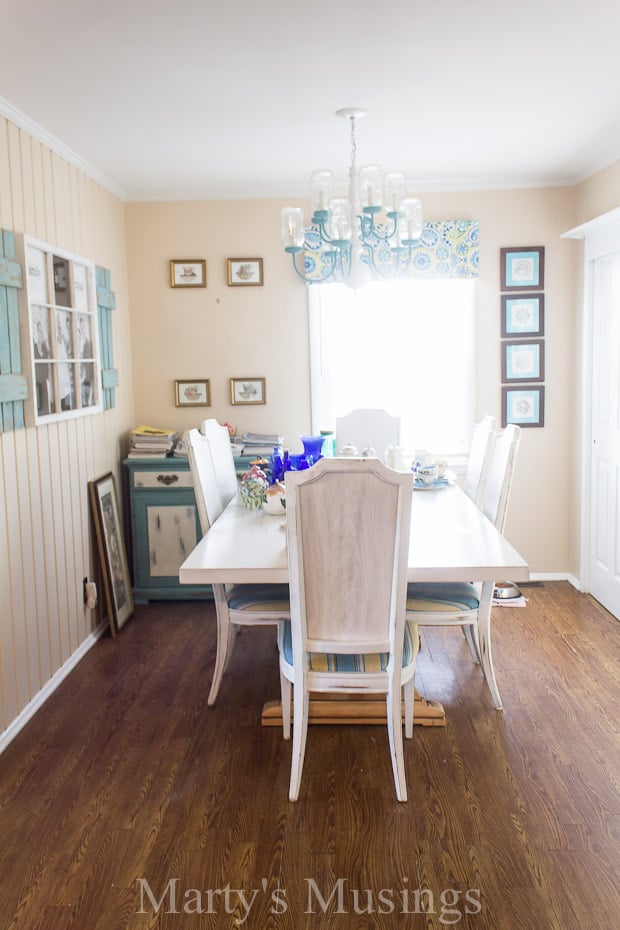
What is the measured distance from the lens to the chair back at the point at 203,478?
10.7 ft

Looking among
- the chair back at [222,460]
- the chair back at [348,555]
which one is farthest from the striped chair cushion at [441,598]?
the chair back at [222,460]

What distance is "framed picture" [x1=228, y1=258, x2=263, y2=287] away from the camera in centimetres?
489

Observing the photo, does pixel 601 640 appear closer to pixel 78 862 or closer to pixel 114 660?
pixel 114 660

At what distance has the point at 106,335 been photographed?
4.45m

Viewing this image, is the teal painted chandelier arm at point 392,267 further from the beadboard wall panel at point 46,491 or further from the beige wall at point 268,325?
the beadboard wall panel at point 46,491

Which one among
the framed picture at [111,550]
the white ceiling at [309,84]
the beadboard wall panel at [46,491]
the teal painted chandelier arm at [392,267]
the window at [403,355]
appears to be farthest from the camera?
the window at [403,355]

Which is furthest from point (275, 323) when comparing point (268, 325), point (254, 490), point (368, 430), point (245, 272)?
point (254, 490)

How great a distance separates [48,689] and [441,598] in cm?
176

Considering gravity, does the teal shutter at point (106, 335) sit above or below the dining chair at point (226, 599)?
above

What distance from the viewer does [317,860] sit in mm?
2262

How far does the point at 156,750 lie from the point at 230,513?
1.02m

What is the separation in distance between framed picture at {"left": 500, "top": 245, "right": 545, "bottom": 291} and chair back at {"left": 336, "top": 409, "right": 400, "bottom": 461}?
118 centimetres

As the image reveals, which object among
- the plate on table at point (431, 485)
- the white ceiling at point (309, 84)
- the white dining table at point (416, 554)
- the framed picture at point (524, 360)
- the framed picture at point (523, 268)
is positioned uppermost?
the white ceiling at point (309, 84)

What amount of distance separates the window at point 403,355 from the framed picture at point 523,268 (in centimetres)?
22
